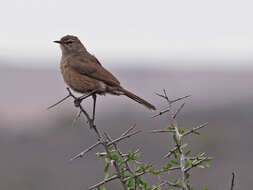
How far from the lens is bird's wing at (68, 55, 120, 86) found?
744 cm

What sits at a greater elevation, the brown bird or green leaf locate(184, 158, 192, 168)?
the brown bird

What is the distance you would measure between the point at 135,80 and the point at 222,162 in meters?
67.0

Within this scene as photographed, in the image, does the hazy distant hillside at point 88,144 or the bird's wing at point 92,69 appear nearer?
the bird's wing at point 92,69

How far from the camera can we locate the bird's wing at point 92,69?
744cm

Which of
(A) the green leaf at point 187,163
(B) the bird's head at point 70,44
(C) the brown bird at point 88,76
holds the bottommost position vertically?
(A) the green leaf at point 187,163

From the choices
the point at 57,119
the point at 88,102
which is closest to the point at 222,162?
the point at 57,119

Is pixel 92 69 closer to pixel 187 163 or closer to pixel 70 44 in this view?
pixel 70 44

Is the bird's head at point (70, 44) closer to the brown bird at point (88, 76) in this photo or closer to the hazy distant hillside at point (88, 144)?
the brown bird at point (88, 76)

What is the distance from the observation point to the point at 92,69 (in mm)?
7625

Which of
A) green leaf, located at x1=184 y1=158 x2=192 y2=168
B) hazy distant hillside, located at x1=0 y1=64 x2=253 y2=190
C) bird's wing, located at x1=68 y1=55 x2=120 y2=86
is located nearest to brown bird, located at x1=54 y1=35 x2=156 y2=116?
bird's wing, located at x1=68 y1=55 x2=120 y2=86

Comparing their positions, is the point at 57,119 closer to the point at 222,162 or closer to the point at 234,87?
the point at 222,162

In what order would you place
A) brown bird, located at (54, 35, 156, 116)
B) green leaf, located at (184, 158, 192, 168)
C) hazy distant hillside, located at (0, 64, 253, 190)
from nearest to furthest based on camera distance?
green leaf, located at (184, 158, 192, 168) → brown bird, located at (54, 35, 156, 116) → hazy distant hillside, located at (0, 64, 253, 190)

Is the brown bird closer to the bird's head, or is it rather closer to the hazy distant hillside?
the bird's head

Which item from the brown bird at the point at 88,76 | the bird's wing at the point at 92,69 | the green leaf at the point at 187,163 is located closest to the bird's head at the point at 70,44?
the brown bird at the point at 88,76
